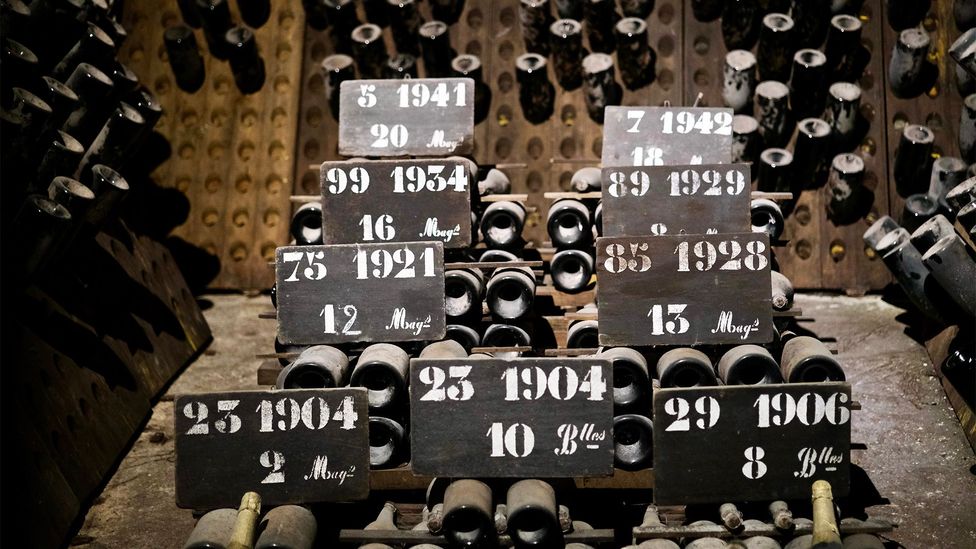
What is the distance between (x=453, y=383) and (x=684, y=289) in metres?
0.74

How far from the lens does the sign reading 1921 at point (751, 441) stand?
9.30 ft

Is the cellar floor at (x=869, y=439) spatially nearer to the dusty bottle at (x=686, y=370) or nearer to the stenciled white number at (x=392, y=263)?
the dusty bottle at (x=686, y=370)

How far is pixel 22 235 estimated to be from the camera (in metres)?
3.49

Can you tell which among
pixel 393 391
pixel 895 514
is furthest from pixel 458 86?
pixel 895 514

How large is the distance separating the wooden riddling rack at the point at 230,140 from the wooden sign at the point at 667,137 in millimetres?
1669

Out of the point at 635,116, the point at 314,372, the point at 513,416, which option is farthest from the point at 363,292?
the point at 635,116

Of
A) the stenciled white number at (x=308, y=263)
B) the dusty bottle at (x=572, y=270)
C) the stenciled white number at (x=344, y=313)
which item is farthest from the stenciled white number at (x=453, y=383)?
the dusty bottle at (x=572, y=270)

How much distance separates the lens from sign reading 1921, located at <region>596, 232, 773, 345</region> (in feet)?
10.3

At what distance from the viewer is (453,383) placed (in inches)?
114

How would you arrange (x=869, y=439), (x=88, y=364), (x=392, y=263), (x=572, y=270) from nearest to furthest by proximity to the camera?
1. (x=392, y=263)
2. (x=869, y=439)
3. (x=88, y=364)
4. (x=572, y=270)

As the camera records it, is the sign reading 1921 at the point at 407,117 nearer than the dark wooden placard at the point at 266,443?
No

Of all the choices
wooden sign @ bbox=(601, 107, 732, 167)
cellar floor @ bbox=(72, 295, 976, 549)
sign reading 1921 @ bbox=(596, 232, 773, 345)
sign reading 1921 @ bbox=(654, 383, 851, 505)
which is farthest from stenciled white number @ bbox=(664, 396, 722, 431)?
wooden sign @ bbox=(601, 107, 732, 167)

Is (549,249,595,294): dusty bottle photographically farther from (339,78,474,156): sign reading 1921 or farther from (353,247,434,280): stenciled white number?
(353,247,434,280): stenciled white number

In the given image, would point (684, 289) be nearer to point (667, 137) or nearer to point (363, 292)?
point (667, 137)
